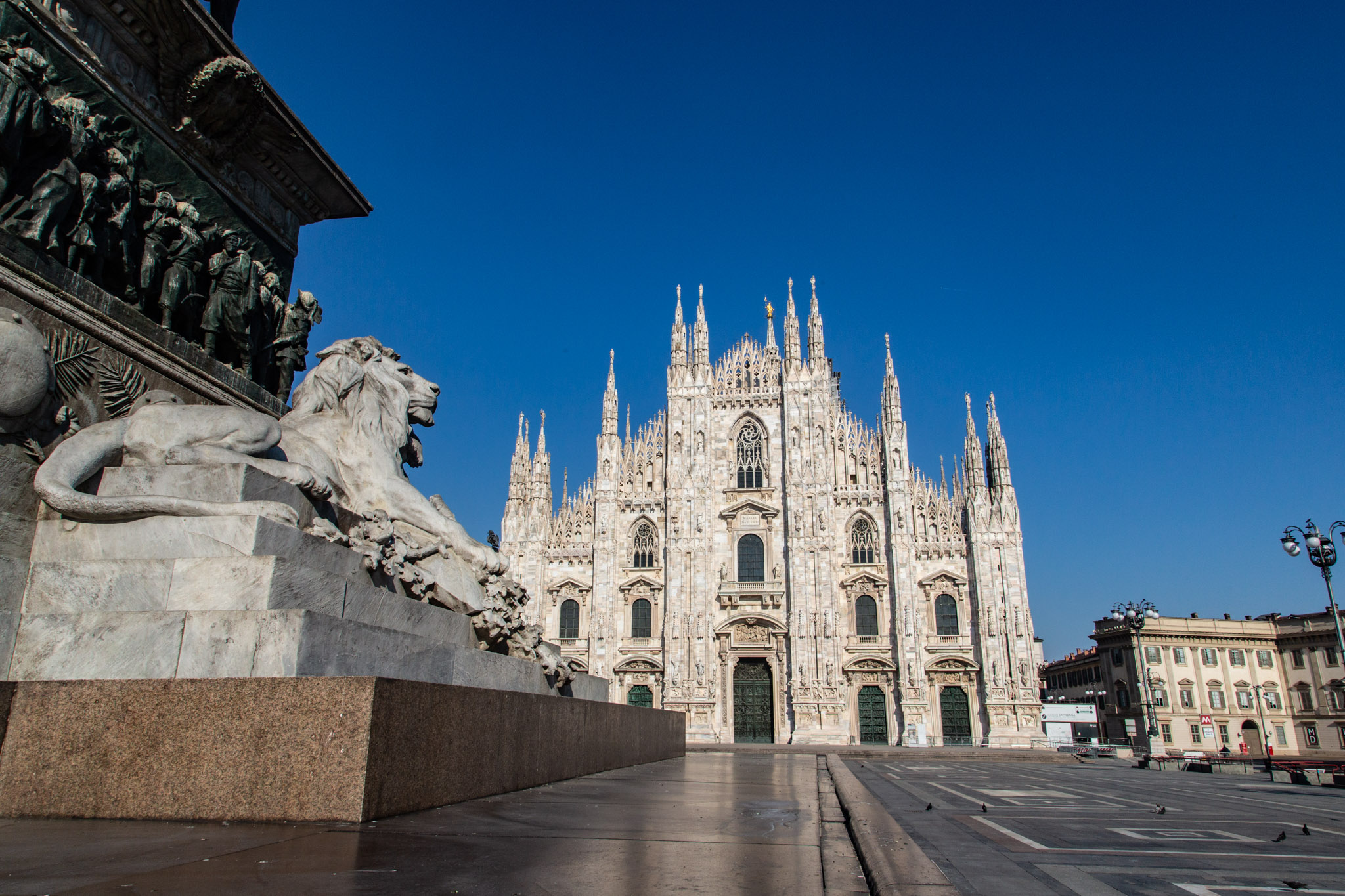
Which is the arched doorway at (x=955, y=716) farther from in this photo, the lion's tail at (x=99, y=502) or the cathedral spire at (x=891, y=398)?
the lion's tail at (x=99, y=502)

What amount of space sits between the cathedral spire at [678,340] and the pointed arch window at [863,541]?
9860 mm

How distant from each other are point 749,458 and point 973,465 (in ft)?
29.1

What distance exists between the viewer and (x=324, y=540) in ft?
14.5

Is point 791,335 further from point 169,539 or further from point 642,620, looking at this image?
point 169,539

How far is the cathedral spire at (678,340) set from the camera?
118 ft

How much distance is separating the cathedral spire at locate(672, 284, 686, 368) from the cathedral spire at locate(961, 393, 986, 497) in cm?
1202

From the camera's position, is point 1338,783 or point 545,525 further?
point 545,525

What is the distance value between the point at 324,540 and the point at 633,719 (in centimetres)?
449

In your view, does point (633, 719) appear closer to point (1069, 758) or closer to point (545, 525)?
point (1069, 758)

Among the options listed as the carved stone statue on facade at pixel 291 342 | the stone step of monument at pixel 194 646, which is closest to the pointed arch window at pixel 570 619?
the carved stone statue on facade at pixel 291 342

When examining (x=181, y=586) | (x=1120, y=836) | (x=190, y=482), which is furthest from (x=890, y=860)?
(x=1120, y=836)

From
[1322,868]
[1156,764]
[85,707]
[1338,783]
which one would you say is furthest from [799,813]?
[1156,764]

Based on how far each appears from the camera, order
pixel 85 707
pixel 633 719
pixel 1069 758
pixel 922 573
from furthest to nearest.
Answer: pixel 922 573, pixel 1069 758, pixel 633 719, pixel 85 707

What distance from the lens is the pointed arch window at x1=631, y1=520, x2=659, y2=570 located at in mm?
34312
